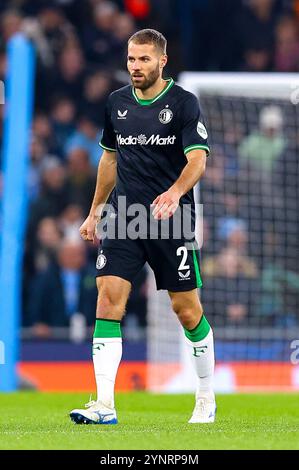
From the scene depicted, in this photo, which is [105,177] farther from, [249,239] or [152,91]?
[249,239]

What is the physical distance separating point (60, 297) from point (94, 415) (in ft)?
22.2

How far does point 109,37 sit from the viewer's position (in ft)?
54.0

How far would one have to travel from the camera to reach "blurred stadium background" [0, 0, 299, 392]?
12469 millimetres

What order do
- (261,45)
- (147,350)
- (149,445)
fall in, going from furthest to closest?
(261,45), (147,350), (149,445)

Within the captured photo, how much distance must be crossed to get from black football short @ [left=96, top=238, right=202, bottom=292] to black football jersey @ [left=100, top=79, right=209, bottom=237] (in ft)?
0.82

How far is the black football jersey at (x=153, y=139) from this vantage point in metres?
7.00

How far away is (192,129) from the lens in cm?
690

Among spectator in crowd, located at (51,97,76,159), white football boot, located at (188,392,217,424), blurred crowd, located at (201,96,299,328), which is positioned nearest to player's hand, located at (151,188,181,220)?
white football boot, located at (188,392,217,424)

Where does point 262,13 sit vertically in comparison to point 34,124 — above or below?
above

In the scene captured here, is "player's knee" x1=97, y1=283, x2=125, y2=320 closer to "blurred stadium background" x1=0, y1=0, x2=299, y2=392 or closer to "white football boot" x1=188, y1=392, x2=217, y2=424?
"white football boot" x1=188, y1=392, x2=217, y2=424

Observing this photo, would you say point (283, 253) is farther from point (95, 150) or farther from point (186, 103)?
point (186, 103)

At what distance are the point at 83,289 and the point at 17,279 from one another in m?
1.96

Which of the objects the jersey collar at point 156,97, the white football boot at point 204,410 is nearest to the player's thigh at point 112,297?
the white football boot at point 204,410

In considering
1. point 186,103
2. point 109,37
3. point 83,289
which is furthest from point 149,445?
point 109,37
